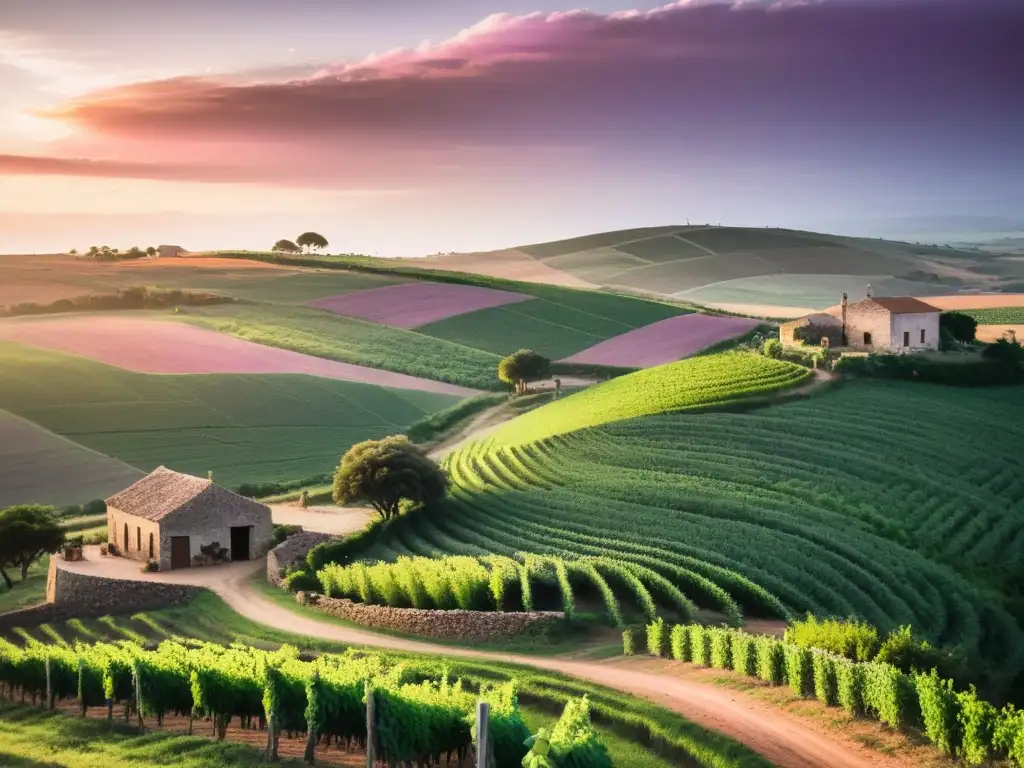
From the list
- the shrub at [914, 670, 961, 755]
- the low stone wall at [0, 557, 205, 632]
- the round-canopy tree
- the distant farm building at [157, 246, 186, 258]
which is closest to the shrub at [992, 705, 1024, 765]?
the shrub at [914, 670, 961, 755]

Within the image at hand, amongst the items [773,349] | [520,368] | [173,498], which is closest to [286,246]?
[520,368]

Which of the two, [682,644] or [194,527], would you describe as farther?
[194,527]

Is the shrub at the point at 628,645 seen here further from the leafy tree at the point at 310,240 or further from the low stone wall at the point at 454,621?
the leafy tree at the point at 310,240

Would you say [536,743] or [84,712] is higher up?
[536,743]

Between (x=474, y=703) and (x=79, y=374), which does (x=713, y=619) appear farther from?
(x=79, y=374)

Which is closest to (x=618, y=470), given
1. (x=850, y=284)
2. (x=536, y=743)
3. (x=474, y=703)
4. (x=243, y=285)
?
(x=474, y=703)

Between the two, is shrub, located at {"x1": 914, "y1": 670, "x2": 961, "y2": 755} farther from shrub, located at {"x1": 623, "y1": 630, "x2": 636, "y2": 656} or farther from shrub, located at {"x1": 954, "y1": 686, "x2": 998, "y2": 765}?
shrub, located at {"x1": 623, "y1": 630, "x2": 636, "y2": 656}

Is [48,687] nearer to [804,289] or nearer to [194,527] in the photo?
[194,527]
